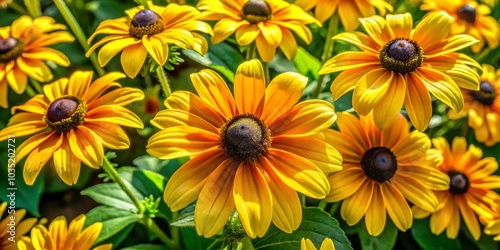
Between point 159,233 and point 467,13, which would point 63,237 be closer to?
point 159,233

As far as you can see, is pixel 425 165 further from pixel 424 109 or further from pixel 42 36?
pixel 42 36

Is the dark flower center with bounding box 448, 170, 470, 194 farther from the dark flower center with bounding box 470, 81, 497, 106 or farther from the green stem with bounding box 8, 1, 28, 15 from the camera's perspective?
the green stem with bounding box 8, 1, 28, 15

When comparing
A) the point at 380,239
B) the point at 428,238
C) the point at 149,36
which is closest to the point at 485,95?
the point at 428,238

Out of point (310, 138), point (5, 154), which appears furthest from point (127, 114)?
point (5, 154)

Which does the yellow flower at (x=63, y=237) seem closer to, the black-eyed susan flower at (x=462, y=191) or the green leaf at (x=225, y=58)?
the green leaf at (x=225, y=58)

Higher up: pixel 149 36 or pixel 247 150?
pixel 149 36
